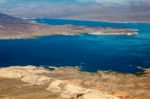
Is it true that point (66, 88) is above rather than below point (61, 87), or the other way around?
above

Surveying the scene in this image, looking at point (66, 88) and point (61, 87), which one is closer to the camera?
point (66, 88)

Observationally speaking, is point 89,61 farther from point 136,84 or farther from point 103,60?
point 136,84

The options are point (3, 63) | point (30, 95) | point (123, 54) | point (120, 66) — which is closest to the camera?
point (30, 95)

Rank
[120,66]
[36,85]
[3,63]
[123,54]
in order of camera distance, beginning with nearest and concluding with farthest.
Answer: [36,85]
[120,66]
[3,63]
[123,54]

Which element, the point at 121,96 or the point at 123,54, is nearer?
the point at 121,96

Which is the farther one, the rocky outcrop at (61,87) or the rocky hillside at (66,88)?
the rocky hillside at (66,88)

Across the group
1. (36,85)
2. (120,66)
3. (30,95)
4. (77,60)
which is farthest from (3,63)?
(30,95)

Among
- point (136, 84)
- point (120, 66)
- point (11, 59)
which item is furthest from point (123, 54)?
point (136, 84)

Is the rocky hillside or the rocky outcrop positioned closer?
the rocky outcrop

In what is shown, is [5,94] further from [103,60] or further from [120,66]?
[103,60]
